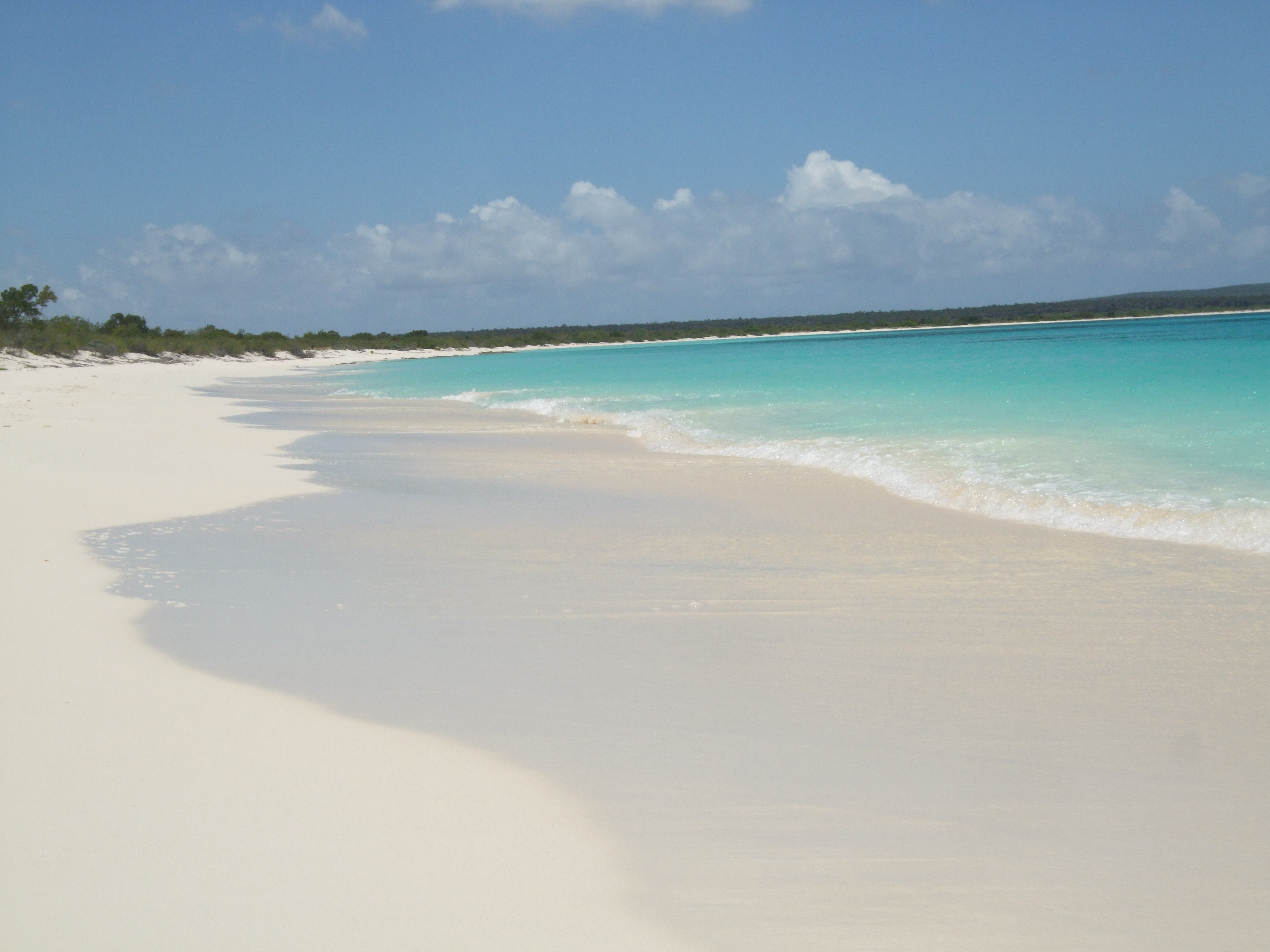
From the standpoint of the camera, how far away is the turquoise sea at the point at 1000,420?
24.0ft

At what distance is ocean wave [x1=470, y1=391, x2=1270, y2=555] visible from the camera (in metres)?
6.27

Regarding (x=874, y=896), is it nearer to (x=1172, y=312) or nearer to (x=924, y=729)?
(x=924, y=729)

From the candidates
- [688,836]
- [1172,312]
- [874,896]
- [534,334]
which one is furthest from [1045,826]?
[1172,312]

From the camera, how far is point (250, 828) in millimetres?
2635

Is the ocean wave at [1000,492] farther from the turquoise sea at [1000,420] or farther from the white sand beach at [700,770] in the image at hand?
the white sand beach at [700,770]

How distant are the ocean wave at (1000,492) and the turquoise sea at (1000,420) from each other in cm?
2

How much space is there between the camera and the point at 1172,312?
426 ft

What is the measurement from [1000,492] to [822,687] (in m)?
4.67

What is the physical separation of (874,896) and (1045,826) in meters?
0.58

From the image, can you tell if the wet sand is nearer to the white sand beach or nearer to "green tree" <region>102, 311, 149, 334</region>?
the white sand beach

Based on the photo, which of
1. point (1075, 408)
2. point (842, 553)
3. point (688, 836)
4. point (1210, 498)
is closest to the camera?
point (688, 836)

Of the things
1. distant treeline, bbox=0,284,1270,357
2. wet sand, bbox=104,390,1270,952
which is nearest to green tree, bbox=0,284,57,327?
distant treeline, bbox=0,284,1270,357

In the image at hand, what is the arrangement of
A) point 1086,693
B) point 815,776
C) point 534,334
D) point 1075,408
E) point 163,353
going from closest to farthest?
point 815,776 → point 1086,693 → point 1075,408 → point 163,353 → point 534,334

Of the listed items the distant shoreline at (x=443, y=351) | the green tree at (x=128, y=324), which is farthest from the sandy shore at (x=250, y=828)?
the green tree at (x=128, y=324)
